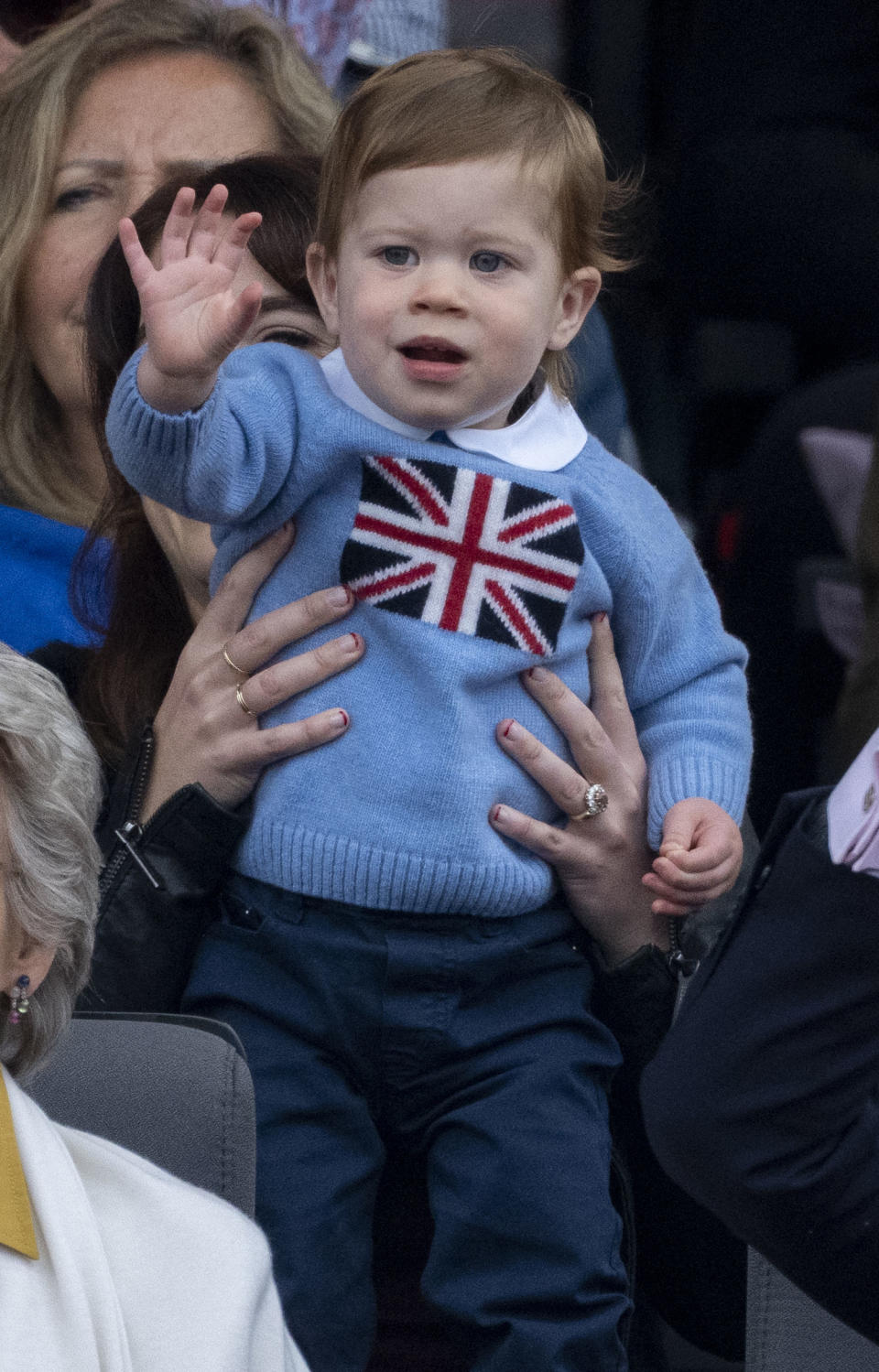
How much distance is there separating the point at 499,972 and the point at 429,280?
2.14 feet

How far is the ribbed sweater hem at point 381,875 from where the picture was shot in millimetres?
1729

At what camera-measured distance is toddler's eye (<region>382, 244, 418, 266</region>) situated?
1.69 metres

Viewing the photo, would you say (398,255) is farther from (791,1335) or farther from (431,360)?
(791,1335)

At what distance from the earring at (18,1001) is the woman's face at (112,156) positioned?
1.06 meters

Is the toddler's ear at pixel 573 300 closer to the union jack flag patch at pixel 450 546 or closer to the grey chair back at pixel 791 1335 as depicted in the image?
the union jack flag patch at pixel 450 546

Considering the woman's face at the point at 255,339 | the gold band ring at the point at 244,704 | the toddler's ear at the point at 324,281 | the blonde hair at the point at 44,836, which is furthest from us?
the woman's face at the point at 255,339

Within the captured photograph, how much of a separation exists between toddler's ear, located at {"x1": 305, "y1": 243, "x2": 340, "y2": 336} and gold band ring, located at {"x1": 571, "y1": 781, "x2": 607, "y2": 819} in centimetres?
52

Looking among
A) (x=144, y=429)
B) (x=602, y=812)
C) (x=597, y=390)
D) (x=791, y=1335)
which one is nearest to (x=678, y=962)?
(x=602, y=812)

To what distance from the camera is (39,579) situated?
2336 mm

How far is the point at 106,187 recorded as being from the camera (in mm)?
2422

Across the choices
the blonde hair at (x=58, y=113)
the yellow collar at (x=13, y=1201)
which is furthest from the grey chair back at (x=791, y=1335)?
the blonde hair at (x=58, y=113)

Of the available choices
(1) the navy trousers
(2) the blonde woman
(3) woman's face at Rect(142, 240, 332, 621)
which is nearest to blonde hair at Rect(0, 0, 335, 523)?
(2) the blonde woman

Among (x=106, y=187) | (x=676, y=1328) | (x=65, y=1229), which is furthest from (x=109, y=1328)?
(x=106, y=187)

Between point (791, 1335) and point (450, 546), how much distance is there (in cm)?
76
